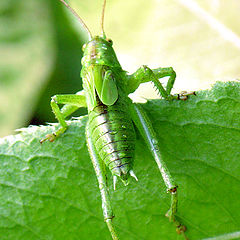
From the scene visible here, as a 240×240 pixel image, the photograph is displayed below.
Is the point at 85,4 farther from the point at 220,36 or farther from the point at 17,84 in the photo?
the point at 220,36

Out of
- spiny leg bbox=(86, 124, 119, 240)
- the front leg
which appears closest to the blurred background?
the front leg

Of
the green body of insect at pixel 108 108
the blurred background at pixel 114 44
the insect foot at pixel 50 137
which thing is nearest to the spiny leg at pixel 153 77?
the green body of insect at pixel 108 108

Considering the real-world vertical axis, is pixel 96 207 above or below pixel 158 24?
below

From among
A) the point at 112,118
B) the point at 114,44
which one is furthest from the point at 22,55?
the point at 112,118

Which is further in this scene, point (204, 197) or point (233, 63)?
point (233, 63)

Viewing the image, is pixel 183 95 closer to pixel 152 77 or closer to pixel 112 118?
pixel 152 77

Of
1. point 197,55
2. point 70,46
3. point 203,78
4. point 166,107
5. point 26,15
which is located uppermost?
point 26,15

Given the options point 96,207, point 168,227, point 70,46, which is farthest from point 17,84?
point 168,227
